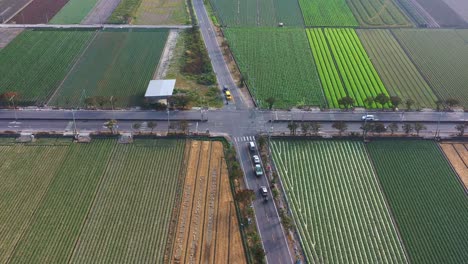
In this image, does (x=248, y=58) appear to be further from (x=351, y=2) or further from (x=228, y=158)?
(x=351, y=2)

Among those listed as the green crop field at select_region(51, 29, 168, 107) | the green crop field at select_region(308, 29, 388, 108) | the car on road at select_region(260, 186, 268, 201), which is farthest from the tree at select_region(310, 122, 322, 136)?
the green crop field at select_region(51, 29, 168, 107)

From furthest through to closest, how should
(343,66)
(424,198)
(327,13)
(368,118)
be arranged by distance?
(327,13)
(343,66)
(368,118)
(424,198)

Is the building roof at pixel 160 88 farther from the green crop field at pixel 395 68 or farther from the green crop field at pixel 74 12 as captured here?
the green crop field at pixel 395 68

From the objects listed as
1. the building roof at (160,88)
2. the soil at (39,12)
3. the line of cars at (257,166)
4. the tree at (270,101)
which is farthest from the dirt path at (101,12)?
the line of cars at (257,166)

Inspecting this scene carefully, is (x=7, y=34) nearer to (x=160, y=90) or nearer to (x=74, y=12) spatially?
(x=74, y=12)

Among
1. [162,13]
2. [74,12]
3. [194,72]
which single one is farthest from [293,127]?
[74,12]

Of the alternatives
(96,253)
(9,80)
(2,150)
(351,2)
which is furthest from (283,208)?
(351,2)
